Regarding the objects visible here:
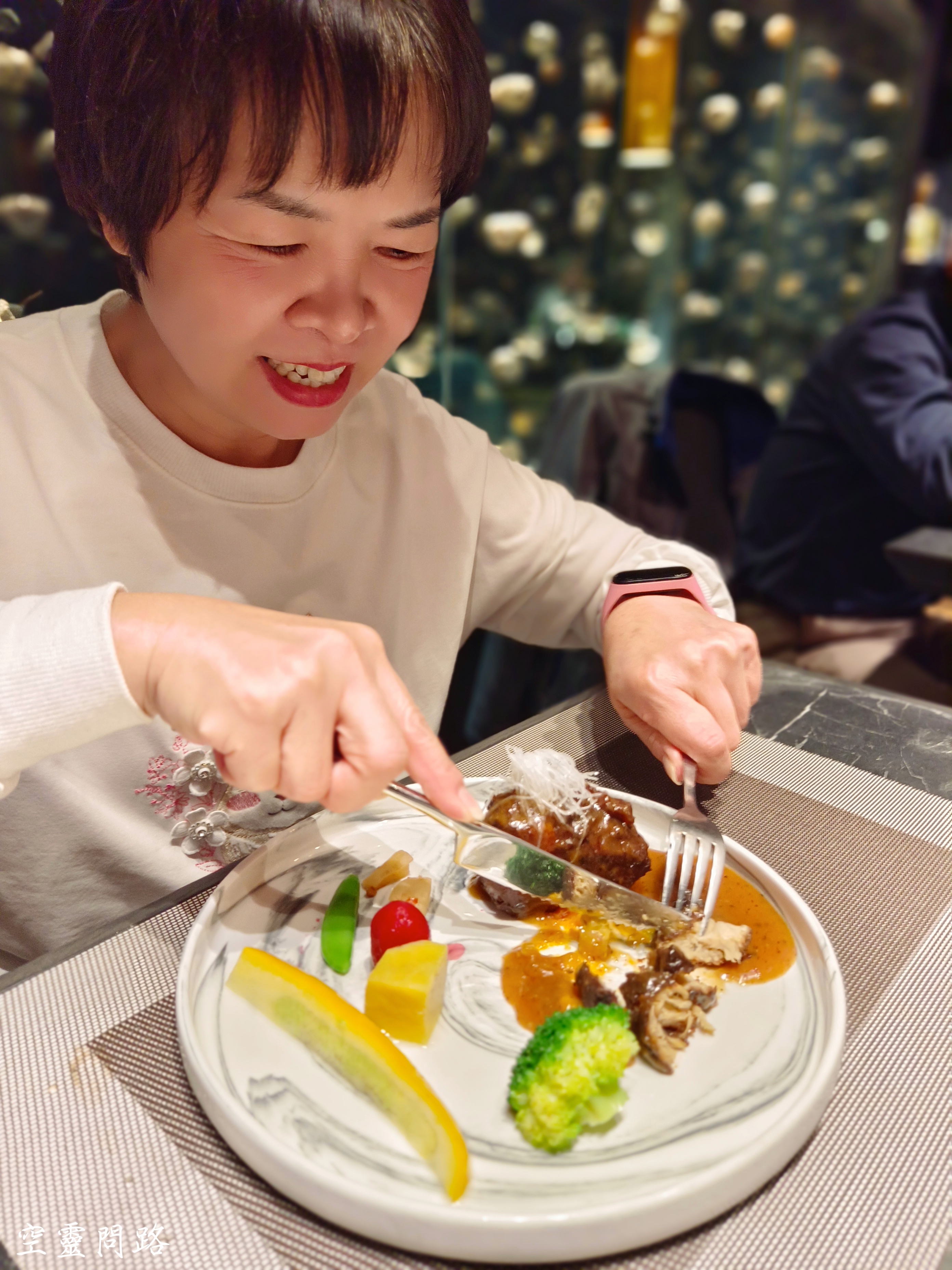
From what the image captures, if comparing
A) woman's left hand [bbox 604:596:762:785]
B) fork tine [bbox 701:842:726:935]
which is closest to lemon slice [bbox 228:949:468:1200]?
fork tine [bbox 701:842:726:935]

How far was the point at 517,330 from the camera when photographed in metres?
4.79

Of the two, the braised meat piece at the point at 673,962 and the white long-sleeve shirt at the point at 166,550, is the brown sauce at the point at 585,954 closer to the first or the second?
the braised meat piece at the point at 673,962

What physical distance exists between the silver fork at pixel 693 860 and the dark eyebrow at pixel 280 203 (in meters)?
0.73

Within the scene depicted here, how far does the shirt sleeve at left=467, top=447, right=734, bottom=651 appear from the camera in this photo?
151 centimetres

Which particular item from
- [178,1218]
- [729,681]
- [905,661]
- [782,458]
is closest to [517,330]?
[782,458]

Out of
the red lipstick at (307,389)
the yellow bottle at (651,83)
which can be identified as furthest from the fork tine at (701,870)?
the yellow bottle at (651,83)

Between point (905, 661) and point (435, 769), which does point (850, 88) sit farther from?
point (435, 769)

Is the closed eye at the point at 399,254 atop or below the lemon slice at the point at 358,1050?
atop

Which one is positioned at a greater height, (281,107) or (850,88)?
(850,88)

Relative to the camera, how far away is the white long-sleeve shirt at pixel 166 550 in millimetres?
1128

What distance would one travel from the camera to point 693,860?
37.0 inches

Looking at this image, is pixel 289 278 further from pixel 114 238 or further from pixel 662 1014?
pixel 662 1014

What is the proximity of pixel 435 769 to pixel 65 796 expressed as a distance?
615 mm

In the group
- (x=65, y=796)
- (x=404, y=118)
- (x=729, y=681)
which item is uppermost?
(x=404, y=118)
